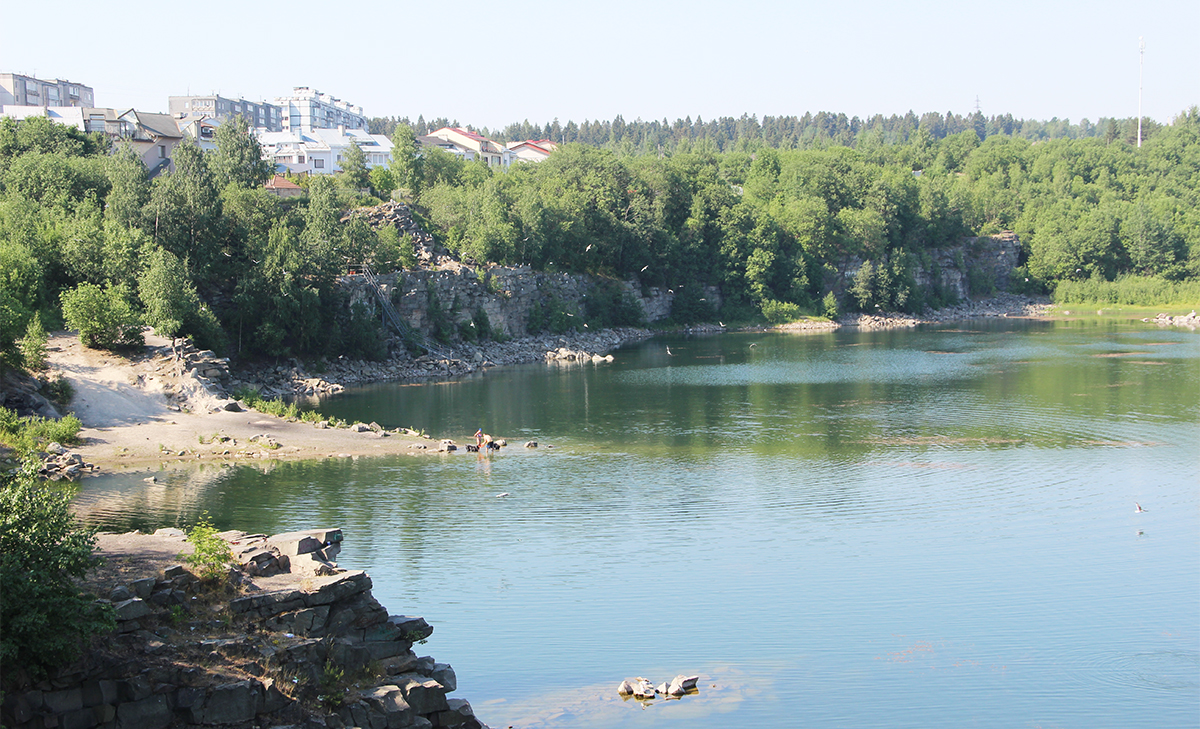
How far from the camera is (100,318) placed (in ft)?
166

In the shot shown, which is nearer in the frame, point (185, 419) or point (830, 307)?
point (185, 419)

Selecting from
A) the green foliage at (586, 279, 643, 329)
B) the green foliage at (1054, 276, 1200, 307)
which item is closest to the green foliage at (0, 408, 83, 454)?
the green foliage at (586, 279, 643, 329)

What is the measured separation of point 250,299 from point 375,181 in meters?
40.1

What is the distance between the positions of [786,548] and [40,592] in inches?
825

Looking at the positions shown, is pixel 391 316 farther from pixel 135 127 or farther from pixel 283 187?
pixel 135 127

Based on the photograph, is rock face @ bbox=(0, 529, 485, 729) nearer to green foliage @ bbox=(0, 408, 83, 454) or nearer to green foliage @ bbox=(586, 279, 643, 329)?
green foliage @ bbox=(0, 408, 83, 454)

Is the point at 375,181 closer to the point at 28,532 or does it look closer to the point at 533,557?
the point at 533,557

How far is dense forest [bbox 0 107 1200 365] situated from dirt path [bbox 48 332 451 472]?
2236 mm

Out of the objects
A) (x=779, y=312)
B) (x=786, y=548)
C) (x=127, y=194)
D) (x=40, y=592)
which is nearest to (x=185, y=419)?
(x=127, y=194)

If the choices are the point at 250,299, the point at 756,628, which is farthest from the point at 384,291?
the point at 756,628

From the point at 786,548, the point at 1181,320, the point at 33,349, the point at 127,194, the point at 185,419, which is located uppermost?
the point at 127,194

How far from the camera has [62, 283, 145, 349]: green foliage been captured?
50344 millimetres

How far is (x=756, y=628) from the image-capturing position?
968 inches

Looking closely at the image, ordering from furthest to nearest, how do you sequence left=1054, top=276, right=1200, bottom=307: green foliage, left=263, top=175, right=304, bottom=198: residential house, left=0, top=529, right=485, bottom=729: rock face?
left=1054, top=276, right=1200, bottom=307: green foliage
left=263, top=175, right=304, bottom=198: residential house
left=0, top=529, right=485, bottom=729: rock face
